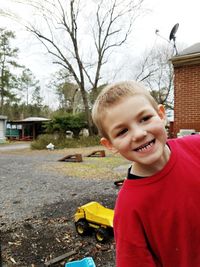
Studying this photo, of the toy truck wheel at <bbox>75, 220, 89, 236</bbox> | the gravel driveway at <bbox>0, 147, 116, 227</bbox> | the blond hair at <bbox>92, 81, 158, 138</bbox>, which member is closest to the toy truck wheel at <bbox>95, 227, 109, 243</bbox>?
the toy truck wheel at <bbox>75, 220, 89, 236</bbox>

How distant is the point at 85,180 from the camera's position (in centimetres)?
773

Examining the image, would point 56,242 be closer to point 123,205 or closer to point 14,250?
point 14,250

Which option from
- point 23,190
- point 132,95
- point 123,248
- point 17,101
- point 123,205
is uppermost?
point 17,101

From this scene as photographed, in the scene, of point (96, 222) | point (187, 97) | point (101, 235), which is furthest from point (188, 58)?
point (101, 235)

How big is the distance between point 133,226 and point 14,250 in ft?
9.59

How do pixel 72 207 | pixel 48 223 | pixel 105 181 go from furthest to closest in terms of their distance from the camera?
pixel 105 181 < pixel 72 207 < pixel 48 223

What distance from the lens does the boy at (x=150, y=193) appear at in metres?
1.06

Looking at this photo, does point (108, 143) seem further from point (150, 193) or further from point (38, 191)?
point (38, 191)

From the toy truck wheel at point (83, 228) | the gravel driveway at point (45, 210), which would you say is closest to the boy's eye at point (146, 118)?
the gravel driveway at point (45, 210)

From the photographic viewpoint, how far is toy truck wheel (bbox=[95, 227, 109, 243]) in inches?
143

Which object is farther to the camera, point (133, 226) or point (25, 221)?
point (25, 221)

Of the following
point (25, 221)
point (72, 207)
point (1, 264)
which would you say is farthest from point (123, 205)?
point (72, 207)

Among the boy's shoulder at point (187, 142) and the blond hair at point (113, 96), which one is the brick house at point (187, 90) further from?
the blond hair at point (113, 96)

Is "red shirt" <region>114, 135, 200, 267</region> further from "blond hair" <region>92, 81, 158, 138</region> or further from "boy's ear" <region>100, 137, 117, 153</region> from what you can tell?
"blond hair" <region>92, 81, 158, 138</region>
